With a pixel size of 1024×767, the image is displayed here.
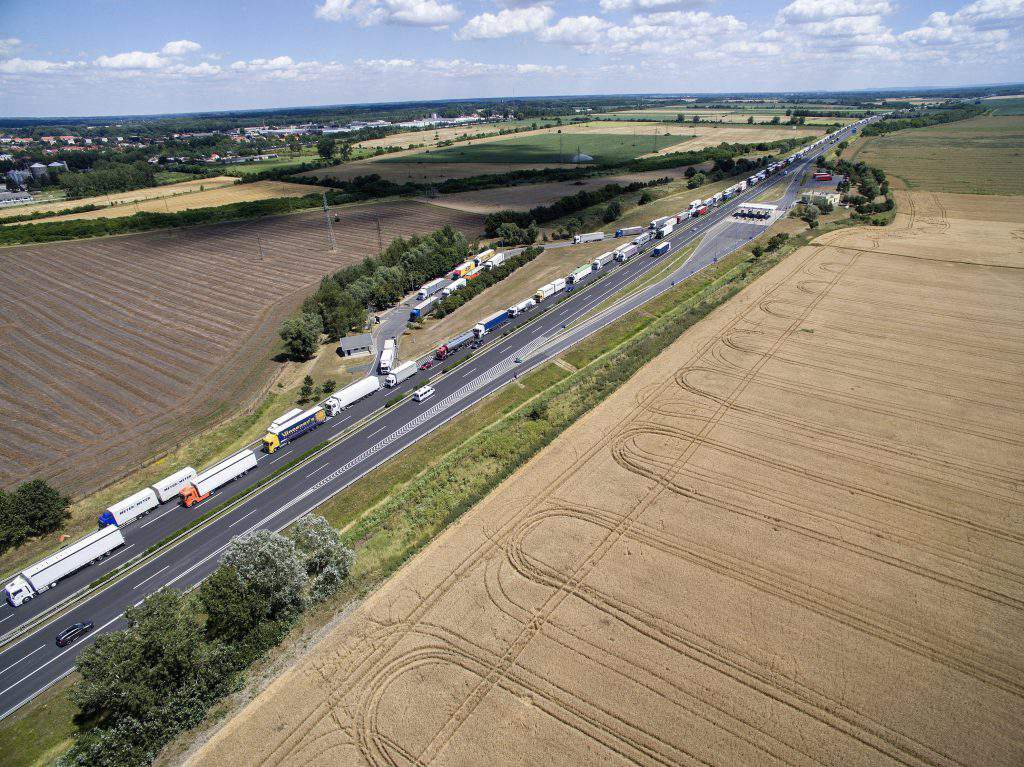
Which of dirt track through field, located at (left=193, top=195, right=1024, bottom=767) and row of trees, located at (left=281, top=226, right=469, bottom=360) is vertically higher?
row of trees, located at (left=281, top=226, right=469, bottom=360)

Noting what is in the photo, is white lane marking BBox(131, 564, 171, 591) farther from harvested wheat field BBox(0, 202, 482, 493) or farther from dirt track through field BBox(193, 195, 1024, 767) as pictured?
dirt track through field BBox(193, 195, 1024, 767)

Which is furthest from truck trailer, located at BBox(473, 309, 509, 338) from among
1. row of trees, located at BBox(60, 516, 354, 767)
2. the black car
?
the black car

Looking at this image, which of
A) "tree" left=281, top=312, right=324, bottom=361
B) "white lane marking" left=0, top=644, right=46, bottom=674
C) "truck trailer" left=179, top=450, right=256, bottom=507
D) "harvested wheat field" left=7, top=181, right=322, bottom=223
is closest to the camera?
"white lane marking" left=0, top=644, right=46, bottom=674

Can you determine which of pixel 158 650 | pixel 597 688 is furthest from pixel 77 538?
pixel 597 688

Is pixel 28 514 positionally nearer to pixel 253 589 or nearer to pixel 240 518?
pixel 240 518

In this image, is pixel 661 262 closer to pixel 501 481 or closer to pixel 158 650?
pixel 501 481
